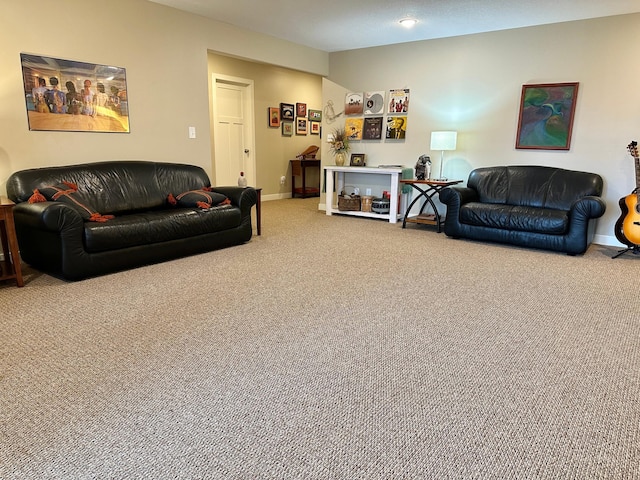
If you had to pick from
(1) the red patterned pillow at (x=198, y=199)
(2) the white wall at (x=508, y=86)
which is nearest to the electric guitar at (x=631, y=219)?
(2) the white wall at (x=508, y=86)

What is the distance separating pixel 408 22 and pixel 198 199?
3.17 meters

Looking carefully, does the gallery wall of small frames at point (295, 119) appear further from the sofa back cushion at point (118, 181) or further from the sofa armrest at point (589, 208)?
the sofa armrest at point (589, 208)

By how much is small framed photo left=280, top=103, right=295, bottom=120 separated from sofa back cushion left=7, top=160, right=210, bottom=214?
3.83m

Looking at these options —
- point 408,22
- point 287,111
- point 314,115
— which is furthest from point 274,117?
point 408,22

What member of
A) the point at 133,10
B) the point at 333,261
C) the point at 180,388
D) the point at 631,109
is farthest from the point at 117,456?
the point at 631,109

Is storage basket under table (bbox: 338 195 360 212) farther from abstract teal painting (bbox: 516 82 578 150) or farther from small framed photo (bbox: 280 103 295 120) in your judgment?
small framed photo (bbox: 280 103 295 120)

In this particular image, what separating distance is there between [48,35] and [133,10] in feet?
2.92

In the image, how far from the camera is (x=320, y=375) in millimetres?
1972

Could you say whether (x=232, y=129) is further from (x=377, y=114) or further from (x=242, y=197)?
(x=242, y=197)

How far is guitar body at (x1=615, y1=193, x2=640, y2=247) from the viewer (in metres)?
4.06

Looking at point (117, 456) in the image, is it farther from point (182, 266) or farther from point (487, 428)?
point (182, 266)

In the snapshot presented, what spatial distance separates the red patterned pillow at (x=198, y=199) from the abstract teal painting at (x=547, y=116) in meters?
3.70

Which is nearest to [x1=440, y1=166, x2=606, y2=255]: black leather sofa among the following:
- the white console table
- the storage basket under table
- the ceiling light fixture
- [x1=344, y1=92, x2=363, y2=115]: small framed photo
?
the white console table

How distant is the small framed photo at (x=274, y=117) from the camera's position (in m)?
7.87
